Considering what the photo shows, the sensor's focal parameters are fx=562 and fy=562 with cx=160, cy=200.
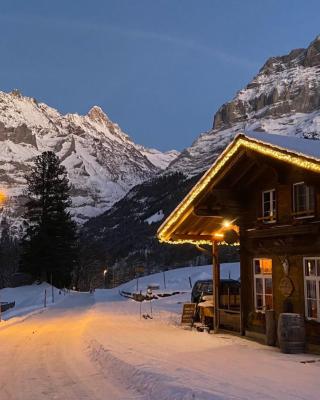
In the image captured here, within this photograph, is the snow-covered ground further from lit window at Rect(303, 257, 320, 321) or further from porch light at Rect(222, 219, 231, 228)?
porch light at Rect(222, 219, 231, 228)

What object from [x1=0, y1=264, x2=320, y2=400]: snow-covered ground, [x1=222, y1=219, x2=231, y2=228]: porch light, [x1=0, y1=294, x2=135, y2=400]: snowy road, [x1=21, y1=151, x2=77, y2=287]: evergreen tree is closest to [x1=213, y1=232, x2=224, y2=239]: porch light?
[x1=222, y1=219, x2=231, y2=228]: porch light

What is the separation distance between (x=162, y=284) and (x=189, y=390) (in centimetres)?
5045

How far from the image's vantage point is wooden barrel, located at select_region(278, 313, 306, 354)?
588 inches

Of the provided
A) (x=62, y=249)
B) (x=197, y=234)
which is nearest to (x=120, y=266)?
(x=62, y=249)

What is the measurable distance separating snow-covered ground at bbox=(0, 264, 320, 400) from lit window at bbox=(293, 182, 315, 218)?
3.90 meters

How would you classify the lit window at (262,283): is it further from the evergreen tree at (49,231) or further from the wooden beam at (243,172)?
the evergreen tree at (49,231)

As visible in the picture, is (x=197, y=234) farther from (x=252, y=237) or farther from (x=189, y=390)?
(x=189, y=390)

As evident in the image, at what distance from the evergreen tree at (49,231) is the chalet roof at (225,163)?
40.3m

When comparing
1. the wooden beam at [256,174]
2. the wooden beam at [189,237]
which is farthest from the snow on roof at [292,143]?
the wooden beam at [189,237]

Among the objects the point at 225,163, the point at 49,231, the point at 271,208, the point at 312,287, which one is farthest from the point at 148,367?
the point at 49,231

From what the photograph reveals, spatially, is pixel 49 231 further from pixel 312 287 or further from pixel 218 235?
pixel 312 287

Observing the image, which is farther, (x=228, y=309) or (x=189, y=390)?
(x=228, y=309)

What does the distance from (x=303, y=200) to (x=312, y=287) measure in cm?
257

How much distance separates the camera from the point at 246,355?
14383 millimetres
